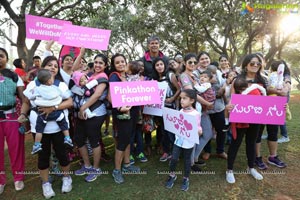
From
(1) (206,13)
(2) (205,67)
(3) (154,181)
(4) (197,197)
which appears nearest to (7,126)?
(3) (154,181)

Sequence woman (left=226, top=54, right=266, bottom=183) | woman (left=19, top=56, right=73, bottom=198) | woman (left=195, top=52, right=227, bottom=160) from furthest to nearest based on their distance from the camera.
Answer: woman (left=195, top=52, right=227, bottom=160) → woman (left=226, top=54, right=266, bottom=183) → woman (left=19, top=56, right=73, bottom=198)

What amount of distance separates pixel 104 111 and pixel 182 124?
1.25 meters

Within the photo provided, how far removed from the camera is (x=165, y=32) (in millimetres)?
13672

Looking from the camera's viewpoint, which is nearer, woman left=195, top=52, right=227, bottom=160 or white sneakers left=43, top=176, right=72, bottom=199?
white sneakers left=43, top=176, right=72, bottom=199

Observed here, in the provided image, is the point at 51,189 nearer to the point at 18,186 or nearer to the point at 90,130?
the point at 18,186

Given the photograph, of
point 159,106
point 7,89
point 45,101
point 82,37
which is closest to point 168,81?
point 159,106

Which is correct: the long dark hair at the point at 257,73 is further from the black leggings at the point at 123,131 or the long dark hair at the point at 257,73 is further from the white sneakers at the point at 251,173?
the black leggings at the point at 123,131

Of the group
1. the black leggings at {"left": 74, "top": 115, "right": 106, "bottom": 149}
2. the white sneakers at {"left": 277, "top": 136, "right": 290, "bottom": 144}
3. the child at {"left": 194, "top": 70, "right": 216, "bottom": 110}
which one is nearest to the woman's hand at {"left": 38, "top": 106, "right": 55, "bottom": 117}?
the black leggings at {"left": 74, "top": 115, "right": 106, "bottom": 149}

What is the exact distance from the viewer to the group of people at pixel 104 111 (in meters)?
3.07

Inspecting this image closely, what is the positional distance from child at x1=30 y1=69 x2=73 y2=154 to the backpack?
564 mm

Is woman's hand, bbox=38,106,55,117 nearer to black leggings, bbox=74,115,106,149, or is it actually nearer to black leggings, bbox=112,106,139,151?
black leggings, bbox=74,115,106,149

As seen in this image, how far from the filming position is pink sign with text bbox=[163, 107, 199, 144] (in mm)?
2998

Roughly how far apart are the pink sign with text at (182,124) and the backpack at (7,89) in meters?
2.35

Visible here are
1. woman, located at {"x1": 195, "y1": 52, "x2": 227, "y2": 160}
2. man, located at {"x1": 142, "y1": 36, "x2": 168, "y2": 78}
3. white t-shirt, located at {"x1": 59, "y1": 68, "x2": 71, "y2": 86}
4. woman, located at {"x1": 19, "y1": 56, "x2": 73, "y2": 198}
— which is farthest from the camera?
man, located at {"x1": 142, "y1": 36, "x2": 168, "y2": 78}
